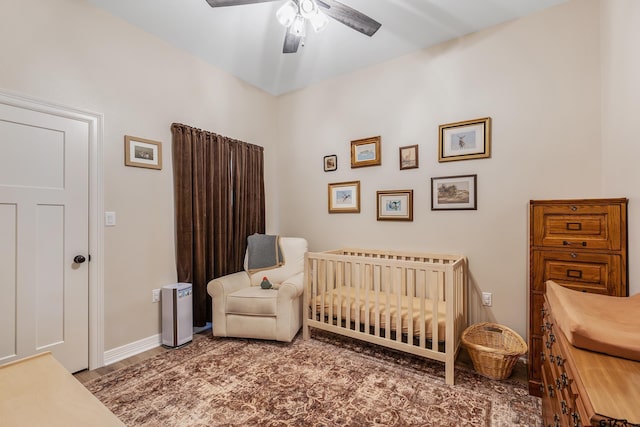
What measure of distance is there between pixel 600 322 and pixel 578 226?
111cm

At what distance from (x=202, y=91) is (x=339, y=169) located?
5.43 ft

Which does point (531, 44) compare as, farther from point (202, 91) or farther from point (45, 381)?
point (45, 381)

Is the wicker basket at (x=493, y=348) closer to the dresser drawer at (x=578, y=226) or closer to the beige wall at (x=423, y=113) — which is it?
the beige wall at (x=423, y=113)

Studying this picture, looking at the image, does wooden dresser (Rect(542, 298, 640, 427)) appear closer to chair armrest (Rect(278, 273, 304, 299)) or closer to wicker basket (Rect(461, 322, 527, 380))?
wicker basket (Rect(461, 322, 527, 380))

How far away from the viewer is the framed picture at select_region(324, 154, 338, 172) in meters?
3.34

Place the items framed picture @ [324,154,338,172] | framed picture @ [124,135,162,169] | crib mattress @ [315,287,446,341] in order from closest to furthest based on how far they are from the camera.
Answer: crib mattress @ [315,287,446,341], framed picture @ [124,135,162,169], framed picture @ [324,154,338,172]

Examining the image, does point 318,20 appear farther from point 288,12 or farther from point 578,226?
point 578,226

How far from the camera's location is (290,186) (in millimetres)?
3740

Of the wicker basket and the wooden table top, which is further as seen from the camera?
the wicker basket

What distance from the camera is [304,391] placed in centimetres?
189

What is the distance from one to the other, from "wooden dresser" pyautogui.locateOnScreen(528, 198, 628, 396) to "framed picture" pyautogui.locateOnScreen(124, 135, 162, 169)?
2.96 meters

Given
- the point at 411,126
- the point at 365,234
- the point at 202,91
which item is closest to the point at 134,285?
the point at 202,91

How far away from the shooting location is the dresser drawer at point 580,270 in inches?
64.3

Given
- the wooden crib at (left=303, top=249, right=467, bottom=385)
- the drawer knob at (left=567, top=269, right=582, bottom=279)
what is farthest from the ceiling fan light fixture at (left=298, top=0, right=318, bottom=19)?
the drawer knob at (left=567, top=269, right=582, bottom=279)
